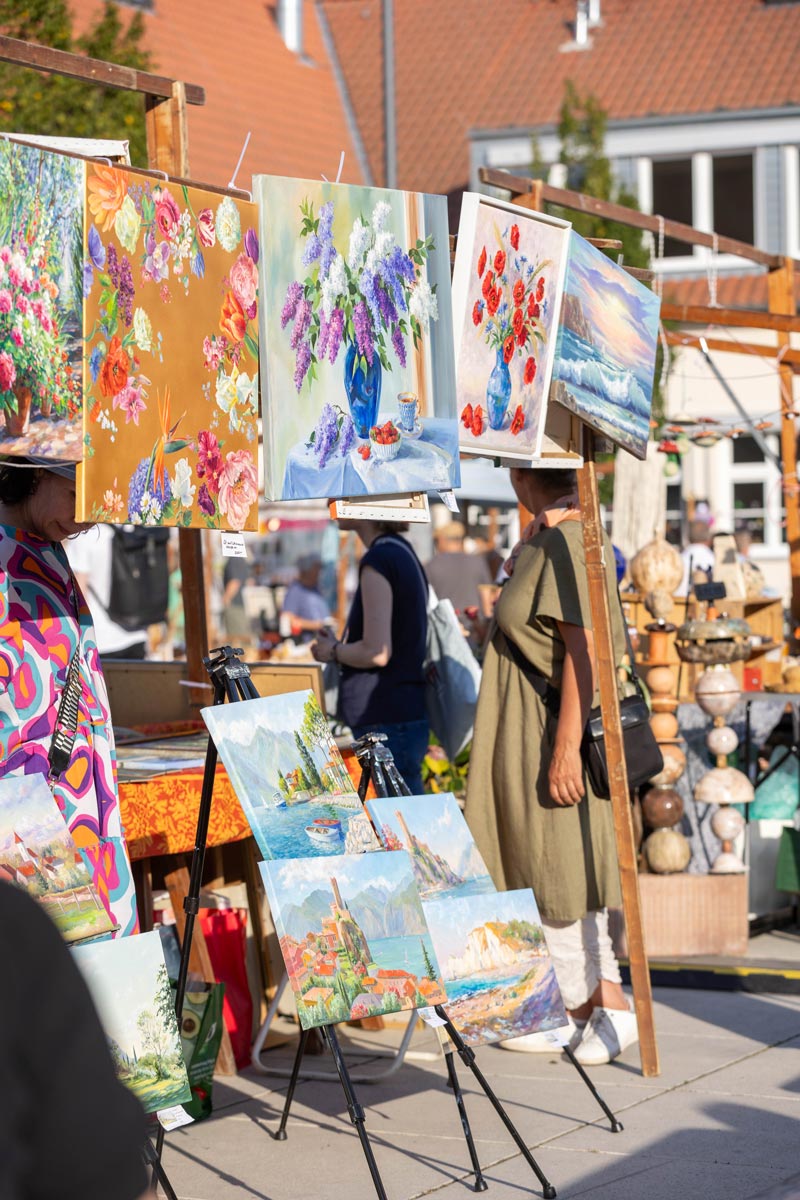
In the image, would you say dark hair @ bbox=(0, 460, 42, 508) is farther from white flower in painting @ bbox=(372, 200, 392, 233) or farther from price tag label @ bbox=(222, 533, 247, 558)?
white flower in painting @ bbox=(372, 200, 392, 233)

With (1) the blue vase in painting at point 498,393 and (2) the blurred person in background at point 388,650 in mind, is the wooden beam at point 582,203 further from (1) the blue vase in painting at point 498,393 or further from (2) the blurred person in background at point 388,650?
(1) the blue vase in painting at point 498,393

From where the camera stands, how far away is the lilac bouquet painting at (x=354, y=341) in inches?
143

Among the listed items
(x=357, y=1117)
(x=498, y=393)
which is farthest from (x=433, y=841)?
(x=498, y=393)

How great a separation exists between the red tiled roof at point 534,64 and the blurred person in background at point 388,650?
18.0 meters

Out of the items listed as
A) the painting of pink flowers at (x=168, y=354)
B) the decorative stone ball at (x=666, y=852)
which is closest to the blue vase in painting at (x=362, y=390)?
the painting of pink flowers at (x=168, y=354)

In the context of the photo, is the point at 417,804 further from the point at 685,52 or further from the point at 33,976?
the point at 685,52

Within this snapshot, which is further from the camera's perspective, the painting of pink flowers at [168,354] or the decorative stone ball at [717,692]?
the decorative stone ball at [717,692]

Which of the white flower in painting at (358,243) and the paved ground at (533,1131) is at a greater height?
the white flower in painting at (358,243)

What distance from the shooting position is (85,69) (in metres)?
4.16

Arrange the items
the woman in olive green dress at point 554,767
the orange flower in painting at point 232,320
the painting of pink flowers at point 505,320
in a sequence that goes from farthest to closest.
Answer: the woman in olive green dress at point 554,767 → the painting of pink flowers at point 505,320 → the orange flower in painting at point 232,320

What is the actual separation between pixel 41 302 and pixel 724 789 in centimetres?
413

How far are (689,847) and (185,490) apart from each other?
3.59 metres

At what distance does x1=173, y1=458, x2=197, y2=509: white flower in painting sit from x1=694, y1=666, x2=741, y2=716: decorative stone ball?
3.57m

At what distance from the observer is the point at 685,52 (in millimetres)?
23656
